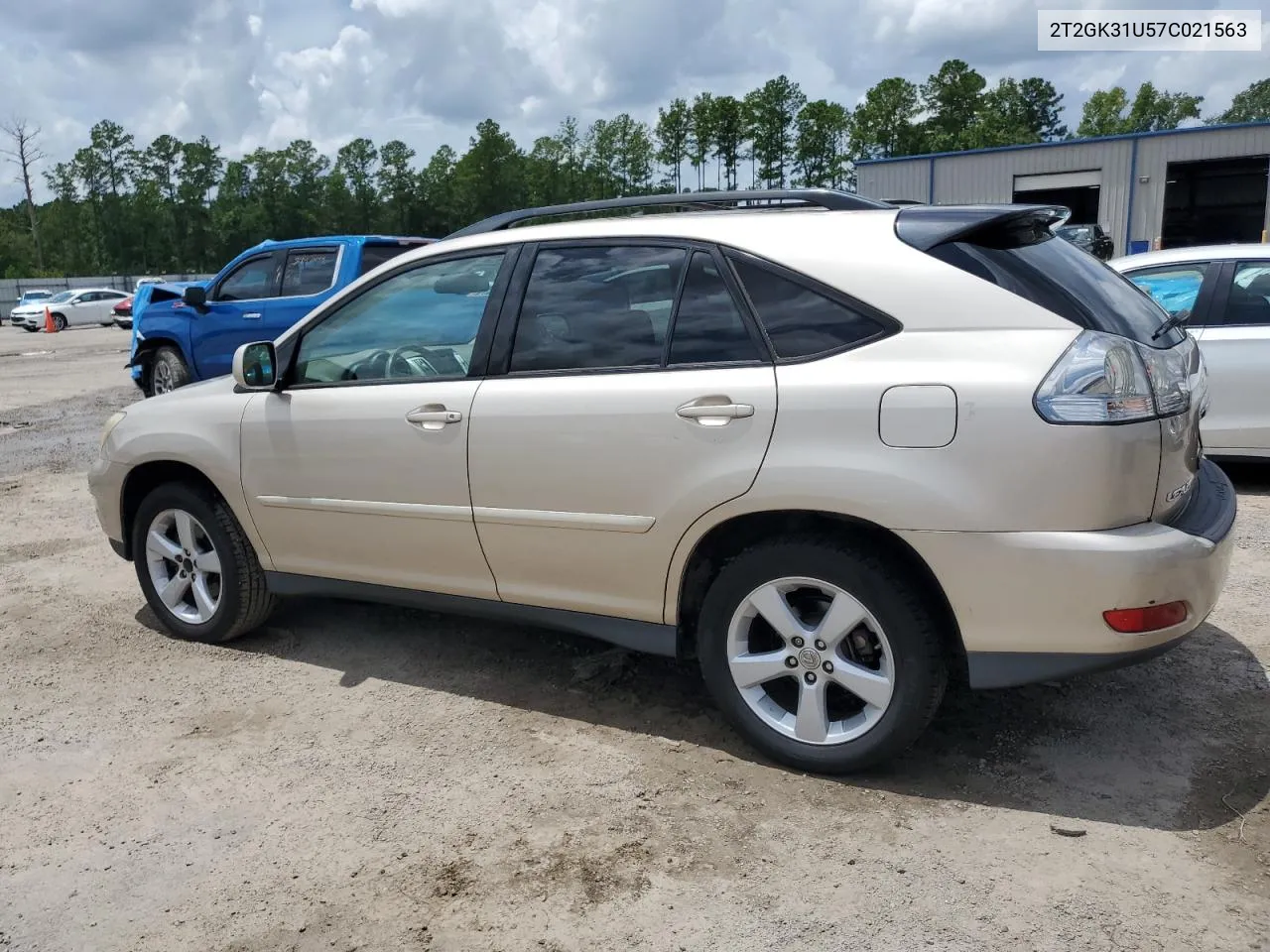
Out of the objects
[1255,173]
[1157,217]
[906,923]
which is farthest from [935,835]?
[1255,173]

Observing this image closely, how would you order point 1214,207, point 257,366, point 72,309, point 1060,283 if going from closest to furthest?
point 1060,283 < point 257,366 < point 1214,207 < point 72,309

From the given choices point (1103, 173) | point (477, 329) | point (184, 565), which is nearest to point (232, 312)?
point (184, 565)

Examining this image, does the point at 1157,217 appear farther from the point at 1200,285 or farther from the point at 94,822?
the point at 94,822

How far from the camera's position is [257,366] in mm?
4215

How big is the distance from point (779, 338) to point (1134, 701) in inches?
76.0

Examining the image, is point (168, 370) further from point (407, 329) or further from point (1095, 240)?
point (1095, 240)

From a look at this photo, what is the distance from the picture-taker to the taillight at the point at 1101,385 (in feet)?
9.13

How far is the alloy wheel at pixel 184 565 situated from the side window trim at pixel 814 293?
266 centimetres

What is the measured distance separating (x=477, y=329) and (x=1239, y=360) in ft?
16.7

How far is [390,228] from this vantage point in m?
91.0

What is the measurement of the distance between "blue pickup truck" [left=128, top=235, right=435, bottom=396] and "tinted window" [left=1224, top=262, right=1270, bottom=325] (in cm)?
721

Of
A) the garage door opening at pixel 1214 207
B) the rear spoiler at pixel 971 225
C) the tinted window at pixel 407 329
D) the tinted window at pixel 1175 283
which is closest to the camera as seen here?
the rear spoiler at pixel 971 225

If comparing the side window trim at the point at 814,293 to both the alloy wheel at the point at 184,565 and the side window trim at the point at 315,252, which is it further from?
the side window trim at the point at 315,252

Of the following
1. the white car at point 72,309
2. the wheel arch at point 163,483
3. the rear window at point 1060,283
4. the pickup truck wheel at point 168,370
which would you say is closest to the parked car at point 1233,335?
the rear window at point 1060,283
